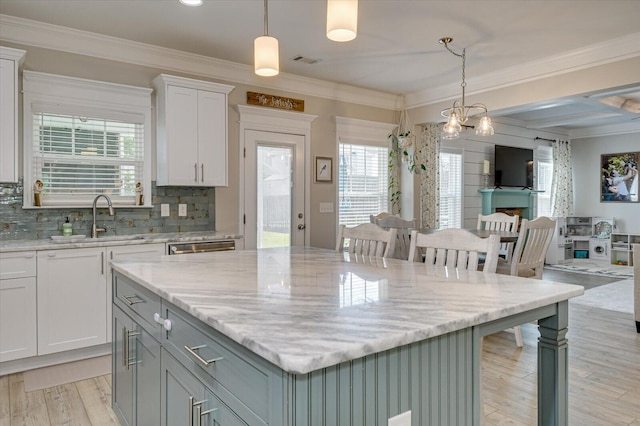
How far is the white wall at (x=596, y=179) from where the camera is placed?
844 centimetres

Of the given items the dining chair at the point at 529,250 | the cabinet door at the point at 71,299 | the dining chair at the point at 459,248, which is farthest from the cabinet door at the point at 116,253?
the dining chair at the point at 529,250

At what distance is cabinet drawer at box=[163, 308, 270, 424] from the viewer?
3.43 feet

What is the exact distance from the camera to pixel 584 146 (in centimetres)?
916

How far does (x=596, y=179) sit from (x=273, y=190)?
24.2 feet

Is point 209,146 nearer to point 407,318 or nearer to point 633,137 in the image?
point 407,318

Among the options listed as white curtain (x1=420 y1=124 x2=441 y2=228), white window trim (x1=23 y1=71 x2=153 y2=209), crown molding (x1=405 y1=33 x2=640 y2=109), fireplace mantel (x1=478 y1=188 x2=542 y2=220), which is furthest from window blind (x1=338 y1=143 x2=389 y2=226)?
white window trim (x1=23 y1=71 x2=153 y2=209)

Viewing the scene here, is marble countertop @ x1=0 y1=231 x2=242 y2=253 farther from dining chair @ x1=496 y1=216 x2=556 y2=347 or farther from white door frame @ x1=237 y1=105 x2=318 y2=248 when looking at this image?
dining chair @ x1=496 y1=216 x2=556 y2=347

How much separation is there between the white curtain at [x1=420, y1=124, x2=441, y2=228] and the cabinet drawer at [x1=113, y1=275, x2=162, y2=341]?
15.3ft

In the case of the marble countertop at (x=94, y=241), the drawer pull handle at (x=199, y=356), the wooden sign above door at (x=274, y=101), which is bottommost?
the drawer pull handle at (x=199, y=356)

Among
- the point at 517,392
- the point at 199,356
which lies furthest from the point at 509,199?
the point at 199,356

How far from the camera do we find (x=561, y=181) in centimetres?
890

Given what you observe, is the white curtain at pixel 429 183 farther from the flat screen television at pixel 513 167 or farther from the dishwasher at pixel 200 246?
the dishwasher at pixel 200 246

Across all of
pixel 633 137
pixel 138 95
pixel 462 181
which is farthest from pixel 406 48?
pixel 633 137

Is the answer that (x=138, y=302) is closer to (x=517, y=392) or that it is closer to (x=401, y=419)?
(x=401, y=419)
